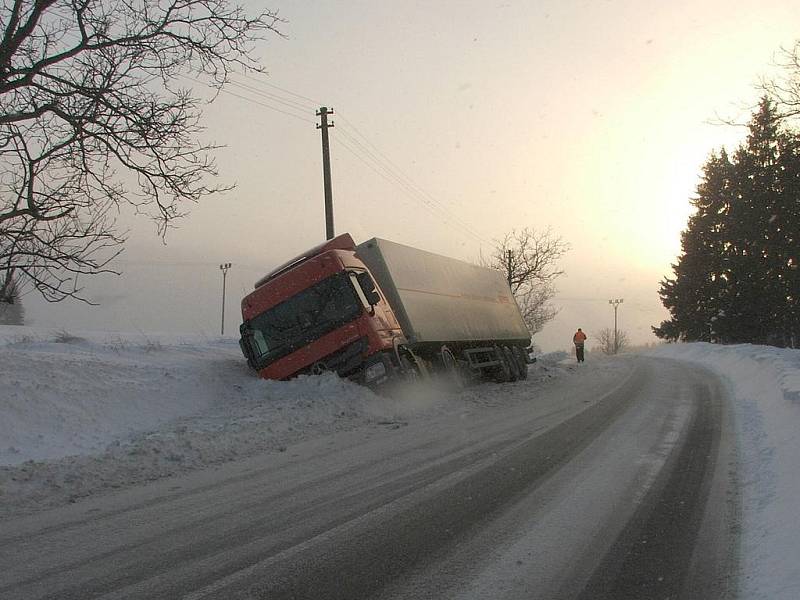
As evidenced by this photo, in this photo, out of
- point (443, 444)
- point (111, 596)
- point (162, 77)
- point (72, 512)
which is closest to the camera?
point (111, 596)

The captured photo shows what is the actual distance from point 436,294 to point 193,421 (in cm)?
737

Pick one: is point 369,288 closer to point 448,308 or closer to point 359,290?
point 359,290

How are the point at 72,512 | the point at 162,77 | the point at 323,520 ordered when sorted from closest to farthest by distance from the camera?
the point at 323,520 < the point at 72,512 < the point at 162,77

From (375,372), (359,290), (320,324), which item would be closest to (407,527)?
(375,372)

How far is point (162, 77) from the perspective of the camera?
10.6 m

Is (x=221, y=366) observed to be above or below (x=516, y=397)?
above

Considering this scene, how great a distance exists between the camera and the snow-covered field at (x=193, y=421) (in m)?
5.50

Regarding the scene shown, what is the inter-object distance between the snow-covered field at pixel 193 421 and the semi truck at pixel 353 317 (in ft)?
1.58

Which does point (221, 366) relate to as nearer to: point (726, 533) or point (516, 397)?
point (516, 397)

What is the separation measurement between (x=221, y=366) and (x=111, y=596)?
1146cm

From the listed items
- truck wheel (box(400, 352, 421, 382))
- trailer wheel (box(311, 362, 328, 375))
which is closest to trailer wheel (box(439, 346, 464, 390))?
truck wheel (box(400, 352, 421, 382))

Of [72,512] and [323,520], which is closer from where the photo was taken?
[323,520]

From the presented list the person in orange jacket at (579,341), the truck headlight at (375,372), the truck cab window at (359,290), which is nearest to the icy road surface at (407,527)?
the truck headlight at (375,372)

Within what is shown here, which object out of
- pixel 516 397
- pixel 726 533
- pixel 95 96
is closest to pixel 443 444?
pixel 726 533
